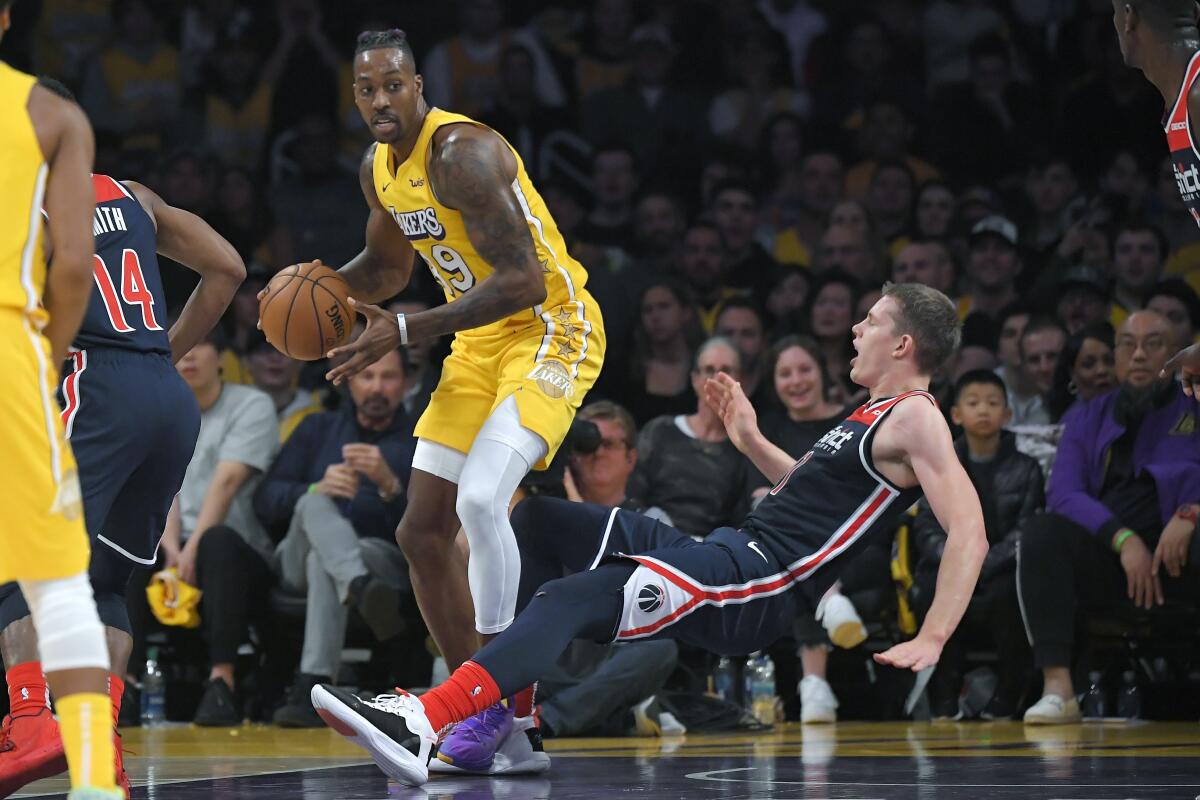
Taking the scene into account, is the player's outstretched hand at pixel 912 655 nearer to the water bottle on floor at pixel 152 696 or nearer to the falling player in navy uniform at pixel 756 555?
the falling player in navy uniform at pixel 756 555

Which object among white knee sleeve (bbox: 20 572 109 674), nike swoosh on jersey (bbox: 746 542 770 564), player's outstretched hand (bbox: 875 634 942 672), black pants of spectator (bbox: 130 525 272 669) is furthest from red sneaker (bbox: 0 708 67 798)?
black pants of spectator (bbox: 130 525 272 669)

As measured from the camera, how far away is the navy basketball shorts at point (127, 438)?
410 centimetres

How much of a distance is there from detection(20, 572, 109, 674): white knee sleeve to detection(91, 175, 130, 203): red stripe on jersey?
1.59 m

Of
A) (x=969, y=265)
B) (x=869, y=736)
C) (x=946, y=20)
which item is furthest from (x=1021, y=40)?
(x=869, y=736)

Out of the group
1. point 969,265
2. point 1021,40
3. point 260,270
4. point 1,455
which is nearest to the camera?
Result: point 1,455

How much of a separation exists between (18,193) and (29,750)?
1.46 meters

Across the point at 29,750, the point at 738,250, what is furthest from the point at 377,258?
the point at 738,250

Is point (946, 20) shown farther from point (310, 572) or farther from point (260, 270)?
point (310, 572)

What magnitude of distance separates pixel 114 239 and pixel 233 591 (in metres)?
3.50

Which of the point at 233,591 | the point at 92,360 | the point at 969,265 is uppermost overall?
the point at 969,265

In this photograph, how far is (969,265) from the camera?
8.80 metres

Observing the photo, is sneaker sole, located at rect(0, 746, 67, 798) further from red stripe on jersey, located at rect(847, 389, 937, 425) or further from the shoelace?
red stripe on jersey, located at rect(847, 389, 937, 425)

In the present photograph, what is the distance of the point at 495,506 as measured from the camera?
495 cm

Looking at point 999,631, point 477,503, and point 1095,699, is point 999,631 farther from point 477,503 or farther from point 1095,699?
point 477,503
